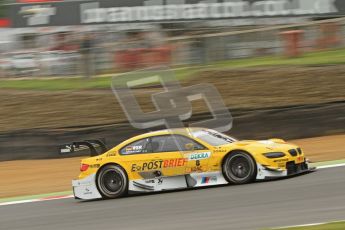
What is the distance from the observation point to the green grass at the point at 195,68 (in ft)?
70.5

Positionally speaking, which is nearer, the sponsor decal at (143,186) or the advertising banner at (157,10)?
the sponsor decal at (143,186)

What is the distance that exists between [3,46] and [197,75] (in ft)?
34.6

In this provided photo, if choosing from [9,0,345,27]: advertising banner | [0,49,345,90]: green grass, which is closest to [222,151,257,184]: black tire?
[0,49,345,90]: green grass

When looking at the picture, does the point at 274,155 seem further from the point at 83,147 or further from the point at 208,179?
the point at 83,147

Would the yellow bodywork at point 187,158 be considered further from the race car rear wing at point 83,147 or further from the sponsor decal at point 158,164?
the race car rear wing at point 83,147

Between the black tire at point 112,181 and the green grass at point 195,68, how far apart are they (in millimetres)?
10128

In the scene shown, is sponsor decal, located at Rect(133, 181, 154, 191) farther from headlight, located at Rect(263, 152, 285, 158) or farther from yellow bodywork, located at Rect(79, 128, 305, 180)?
headlight, located at Rect(263, 152, 285, 158)

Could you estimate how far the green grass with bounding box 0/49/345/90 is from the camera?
21500mm

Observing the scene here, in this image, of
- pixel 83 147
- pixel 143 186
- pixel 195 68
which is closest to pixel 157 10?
pixel 195 68

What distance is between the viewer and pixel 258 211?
9023 millimetres

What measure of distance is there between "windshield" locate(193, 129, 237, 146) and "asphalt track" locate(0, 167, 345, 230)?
0.81 m

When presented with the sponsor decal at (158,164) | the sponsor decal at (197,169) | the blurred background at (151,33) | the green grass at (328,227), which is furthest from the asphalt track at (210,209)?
the blurred background at (151,33)

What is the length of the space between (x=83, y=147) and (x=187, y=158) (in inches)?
82.2

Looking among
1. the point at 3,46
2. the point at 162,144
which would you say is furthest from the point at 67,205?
the point at 3,46
